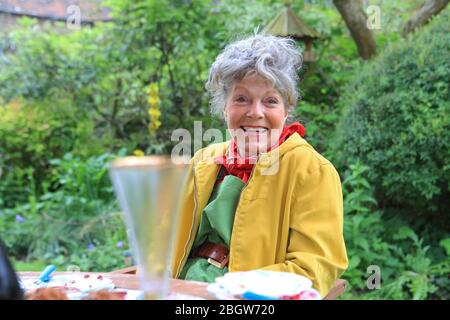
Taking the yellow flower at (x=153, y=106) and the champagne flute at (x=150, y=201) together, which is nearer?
the champagne flute at (x=150, y=201)

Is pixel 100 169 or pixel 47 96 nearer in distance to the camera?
pixel 100 169

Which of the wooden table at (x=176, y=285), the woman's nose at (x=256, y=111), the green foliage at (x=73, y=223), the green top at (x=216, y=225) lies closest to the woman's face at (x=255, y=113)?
the woman's nose at (x=256, y=111)

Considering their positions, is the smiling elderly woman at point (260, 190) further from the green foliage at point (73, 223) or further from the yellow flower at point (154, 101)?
the yellow flower at point (154, 101)

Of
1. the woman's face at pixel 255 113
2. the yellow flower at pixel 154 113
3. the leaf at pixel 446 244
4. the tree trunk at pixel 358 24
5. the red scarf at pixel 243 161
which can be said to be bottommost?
the leaf at pixel 446 244

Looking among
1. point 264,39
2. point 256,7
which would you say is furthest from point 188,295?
point 256,7

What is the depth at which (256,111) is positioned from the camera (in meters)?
1.89

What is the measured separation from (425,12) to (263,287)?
459 centimetres

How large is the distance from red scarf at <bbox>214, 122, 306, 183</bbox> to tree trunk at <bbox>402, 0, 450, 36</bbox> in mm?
3607

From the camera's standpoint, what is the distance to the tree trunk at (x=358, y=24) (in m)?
5.19

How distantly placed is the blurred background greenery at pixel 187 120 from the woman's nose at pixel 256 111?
202 cm

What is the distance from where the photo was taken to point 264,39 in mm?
1978

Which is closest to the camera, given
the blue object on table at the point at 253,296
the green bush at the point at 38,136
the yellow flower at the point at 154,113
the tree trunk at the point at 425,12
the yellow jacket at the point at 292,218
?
the blue object on table at the point at 253,296

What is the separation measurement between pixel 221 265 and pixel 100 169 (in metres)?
3.70
